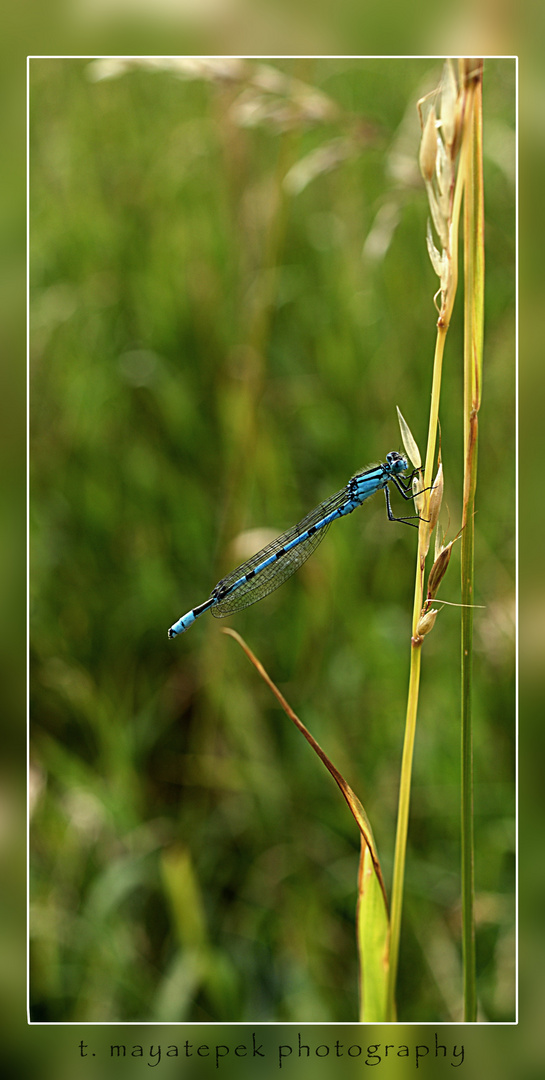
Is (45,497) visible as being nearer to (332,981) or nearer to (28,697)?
Answer: (28,697)

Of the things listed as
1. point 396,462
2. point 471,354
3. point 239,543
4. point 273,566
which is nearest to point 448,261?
point 471,354

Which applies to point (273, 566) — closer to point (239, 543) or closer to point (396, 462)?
point (239, 543)

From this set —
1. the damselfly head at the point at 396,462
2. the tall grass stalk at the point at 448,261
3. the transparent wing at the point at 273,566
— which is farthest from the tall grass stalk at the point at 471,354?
the transparent wing at the point at 273,566

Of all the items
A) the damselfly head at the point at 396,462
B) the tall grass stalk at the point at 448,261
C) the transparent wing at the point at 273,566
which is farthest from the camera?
the transparent wing at the point at 273,566

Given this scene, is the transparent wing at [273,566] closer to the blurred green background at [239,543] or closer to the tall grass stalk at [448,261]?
the blurred green background at [239,543]

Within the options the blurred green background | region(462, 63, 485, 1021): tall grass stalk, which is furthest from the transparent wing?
region(462, 63, 485, 1021): tall grass stalk

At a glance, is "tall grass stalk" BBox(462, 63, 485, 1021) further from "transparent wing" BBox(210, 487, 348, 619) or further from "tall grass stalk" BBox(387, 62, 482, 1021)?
"transparent wing" BBox(210, 487, 348, 619)
